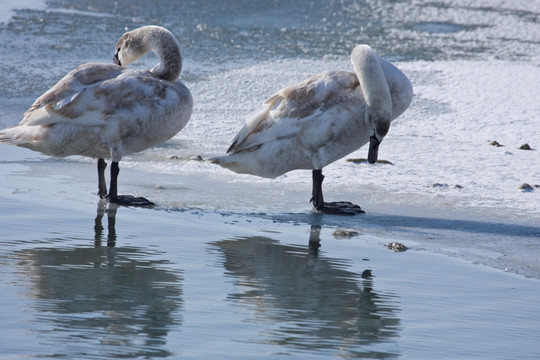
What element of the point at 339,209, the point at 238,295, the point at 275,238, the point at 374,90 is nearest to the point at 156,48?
the point at 374,90

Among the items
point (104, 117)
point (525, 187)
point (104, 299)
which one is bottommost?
point (104, 299)

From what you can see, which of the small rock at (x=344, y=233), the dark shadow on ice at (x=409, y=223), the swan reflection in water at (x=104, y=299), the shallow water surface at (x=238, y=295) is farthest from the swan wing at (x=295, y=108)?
the swan reflection in water at (x=104, y=299)

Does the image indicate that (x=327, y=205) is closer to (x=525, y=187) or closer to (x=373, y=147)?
(x=373, y=147)

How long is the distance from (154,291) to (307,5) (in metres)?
13.2

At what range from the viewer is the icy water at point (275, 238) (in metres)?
3.56

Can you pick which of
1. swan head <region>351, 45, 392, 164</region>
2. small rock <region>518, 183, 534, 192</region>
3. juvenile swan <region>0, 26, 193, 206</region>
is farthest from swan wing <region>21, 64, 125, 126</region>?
small rock <region>518, 183, 534, 192</region>

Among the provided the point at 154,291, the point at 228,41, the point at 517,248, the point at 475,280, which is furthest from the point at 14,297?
the point at 228,41

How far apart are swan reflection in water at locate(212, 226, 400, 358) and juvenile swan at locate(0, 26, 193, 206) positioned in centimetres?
160

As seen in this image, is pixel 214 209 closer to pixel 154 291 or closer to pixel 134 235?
pixel 134 235

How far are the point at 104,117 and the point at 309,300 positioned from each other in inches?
116

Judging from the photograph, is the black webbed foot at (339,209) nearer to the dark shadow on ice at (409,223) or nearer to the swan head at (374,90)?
the dark shadow on ice at (409,223)

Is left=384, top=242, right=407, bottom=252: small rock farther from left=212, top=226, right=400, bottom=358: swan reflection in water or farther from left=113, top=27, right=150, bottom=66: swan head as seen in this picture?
left=113, top=27, right=150, bottom=66: swan head

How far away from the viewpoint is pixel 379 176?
24.5 ft

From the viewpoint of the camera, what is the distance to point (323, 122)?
257 inches
